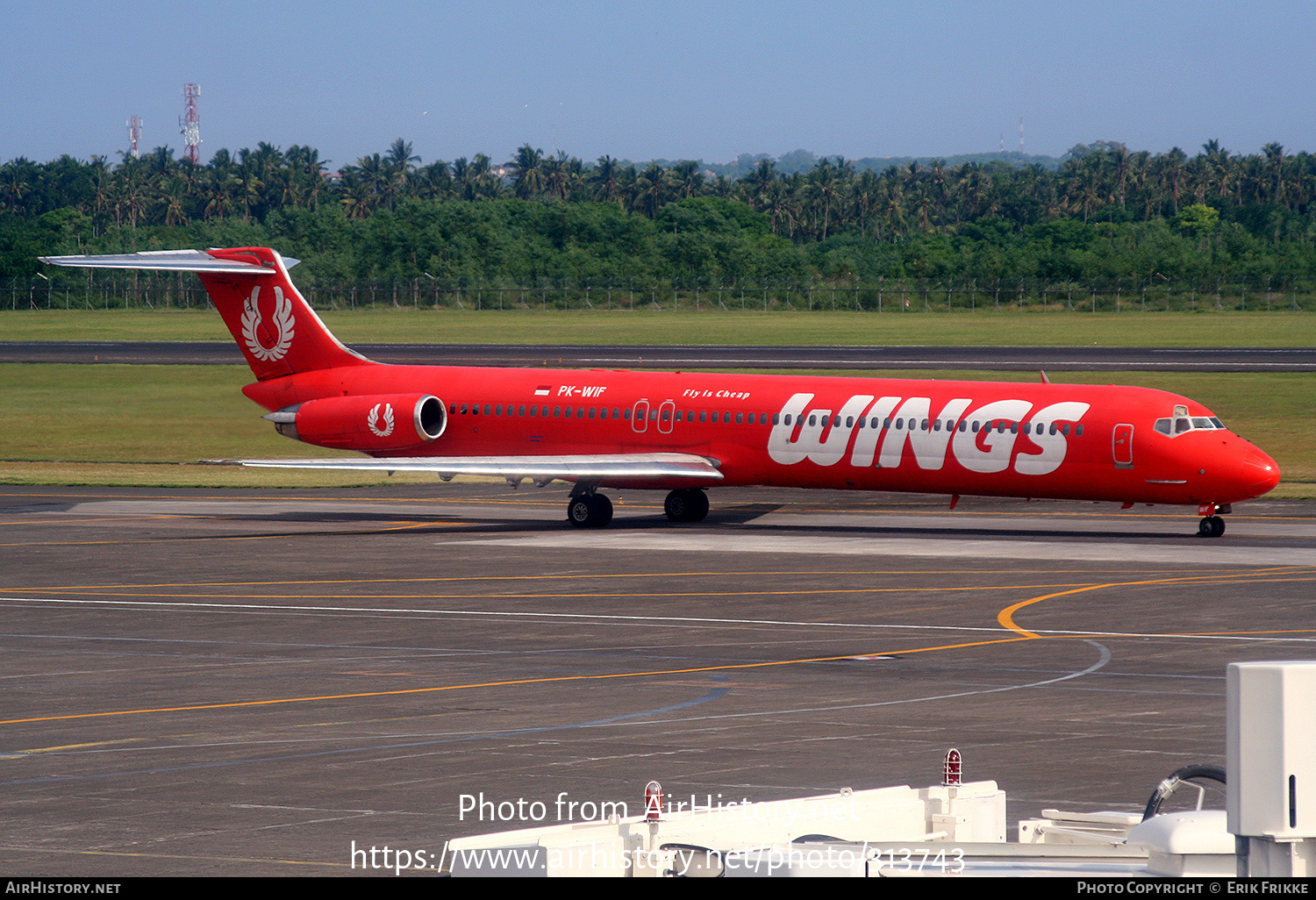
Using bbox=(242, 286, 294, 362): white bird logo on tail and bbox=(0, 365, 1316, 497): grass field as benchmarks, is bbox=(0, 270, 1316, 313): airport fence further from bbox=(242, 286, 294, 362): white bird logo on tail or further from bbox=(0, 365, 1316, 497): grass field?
bbox=(242, 286, 294, 362): white bird logo on tail

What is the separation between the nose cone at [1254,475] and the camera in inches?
1447

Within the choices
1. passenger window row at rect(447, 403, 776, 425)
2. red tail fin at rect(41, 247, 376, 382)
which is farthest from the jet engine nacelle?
red tail fin at rect(41, 247, 376, 382)

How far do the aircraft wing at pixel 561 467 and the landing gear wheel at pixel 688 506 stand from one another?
1.75 metres

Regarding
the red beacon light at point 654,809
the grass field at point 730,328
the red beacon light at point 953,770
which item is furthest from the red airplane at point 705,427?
the grass field at point 730,328

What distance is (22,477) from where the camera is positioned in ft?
184

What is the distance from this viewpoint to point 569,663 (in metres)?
24.1

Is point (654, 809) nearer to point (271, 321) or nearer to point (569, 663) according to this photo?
point (569, 663)

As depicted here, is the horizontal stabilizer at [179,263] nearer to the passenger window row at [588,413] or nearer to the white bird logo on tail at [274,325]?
the white bird logo on tail at [274,325]

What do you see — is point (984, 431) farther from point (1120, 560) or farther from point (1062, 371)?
point (1062, 371)

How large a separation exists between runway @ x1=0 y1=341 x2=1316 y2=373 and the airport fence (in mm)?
41396

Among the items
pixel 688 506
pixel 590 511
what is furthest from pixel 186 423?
pixel 688 506

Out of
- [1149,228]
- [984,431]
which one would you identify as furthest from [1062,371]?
[1149,228]

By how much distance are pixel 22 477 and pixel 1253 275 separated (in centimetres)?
12208

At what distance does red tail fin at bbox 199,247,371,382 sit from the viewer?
154ft
